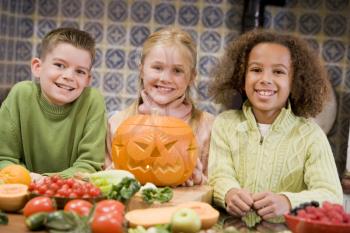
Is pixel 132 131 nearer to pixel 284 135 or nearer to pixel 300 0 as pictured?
pixel 284 135

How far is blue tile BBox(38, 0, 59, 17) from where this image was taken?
452cm

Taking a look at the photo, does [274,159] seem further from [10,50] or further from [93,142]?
[10,50]

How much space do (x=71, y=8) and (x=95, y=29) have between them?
→ 24 centimetres

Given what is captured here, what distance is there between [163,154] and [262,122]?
1.71 feet

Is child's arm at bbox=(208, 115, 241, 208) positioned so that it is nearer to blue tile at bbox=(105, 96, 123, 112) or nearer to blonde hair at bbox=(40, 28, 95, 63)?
blonde hair at bbox=(40, 28, 95, 63)

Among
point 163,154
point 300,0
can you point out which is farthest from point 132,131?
point 300,0

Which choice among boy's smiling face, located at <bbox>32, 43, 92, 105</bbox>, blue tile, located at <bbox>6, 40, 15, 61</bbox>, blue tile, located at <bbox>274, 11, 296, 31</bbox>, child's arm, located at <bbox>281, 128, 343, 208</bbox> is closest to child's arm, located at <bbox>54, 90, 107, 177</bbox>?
boy's smiling face, located at <bbox>32, 43, 92, 105</bbox>

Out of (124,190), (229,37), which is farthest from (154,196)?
(229,37)

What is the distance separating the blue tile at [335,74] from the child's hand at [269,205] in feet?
Result: 7.68

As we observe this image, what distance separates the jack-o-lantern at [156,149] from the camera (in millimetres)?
2412

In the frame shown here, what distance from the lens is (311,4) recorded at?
4453 mm

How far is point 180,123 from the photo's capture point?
2486 mm

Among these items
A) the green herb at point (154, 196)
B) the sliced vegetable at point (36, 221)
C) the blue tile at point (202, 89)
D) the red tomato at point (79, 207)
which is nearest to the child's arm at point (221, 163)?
the green herb at point (154, 196)

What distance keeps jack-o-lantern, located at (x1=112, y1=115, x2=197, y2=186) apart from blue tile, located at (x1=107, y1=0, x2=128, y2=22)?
7.07ft
